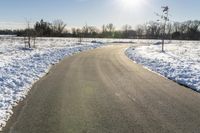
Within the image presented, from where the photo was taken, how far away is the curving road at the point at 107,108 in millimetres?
6691

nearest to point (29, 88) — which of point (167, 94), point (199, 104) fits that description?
point (167, 94)

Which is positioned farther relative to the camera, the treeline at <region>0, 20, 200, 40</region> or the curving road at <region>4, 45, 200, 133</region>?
the treeline at <region>0, 20, 200, 40</region>

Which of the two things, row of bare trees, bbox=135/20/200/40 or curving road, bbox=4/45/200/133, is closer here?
curving road, bbox=4/45/200/133

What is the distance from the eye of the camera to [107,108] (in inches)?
334

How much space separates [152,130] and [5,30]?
180 m

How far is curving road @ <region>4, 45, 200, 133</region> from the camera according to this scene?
22.0ft

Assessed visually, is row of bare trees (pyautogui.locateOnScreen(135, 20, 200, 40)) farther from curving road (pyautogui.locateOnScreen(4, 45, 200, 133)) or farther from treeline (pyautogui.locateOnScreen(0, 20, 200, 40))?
curving road (pyautogui.locateOnScreen(4, 45, 200, 133))

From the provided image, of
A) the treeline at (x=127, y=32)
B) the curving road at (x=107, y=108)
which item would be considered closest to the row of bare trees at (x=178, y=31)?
the treeline at (x=127, y=32)

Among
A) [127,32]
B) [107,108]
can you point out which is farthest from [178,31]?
[107,108]

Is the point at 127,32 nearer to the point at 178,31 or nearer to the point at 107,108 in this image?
the point at 178,31

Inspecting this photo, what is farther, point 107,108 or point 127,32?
point 127,32

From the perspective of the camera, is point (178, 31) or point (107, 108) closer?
point (107, 108)

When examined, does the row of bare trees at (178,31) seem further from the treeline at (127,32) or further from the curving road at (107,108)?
the curving road at (107,108)

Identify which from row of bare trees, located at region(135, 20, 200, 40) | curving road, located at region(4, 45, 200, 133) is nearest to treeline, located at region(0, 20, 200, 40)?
row of bare trees, located at region(135, 20, 200, 40)
